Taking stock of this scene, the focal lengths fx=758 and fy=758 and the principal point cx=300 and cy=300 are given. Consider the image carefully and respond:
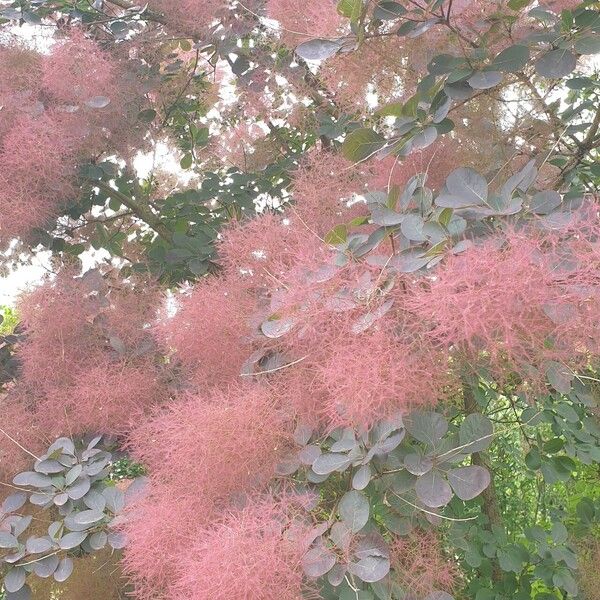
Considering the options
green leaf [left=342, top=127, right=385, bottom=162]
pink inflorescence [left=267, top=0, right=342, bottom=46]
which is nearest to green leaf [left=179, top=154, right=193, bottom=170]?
pink inflorescence [left=267, top=0, right=342, bottom=46]

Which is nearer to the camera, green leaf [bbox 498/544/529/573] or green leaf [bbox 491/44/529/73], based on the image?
green leaf [bbox 491/44/529/73]

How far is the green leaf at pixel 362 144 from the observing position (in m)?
1.24

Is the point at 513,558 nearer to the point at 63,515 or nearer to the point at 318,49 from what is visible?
the point at 63,515

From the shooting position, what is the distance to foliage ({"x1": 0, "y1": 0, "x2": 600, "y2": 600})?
3.40 feet

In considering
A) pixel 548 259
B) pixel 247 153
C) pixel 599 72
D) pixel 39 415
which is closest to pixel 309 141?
pixel 247 153

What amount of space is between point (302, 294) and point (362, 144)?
0.96 ft

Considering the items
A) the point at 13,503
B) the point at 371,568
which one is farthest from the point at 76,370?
the point at 371,568

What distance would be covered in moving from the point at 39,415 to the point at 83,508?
1.04 ft

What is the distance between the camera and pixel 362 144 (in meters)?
1.25

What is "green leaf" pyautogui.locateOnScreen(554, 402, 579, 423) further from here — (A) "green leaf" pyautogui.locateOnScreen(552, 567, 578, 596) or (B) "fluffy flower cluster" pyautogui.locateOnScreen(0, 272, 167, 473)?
(B) "fluffy flower cluster" pyautogui.locateOnScreen(0, 272, 167, 473)

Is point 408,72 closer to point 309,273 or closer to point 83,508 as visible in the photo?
point 309,273

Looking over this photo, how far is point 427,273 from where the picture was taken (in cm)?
101

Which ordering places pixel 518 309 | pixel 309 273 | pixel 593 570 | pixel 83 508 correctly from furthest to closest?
pixel 593 570
pixel 83 508
pixel 309 273
pixel 518 309

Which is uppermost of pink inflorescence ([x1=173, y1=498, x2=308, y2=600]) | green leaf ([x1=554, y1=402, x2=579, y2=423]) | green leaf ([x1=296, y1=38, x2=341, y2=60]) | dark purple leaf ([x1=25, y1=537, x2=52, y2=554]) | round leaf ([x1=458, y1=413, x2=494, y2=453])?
green leaf ([x1=296, y1=38, x2=341, y2=60])
